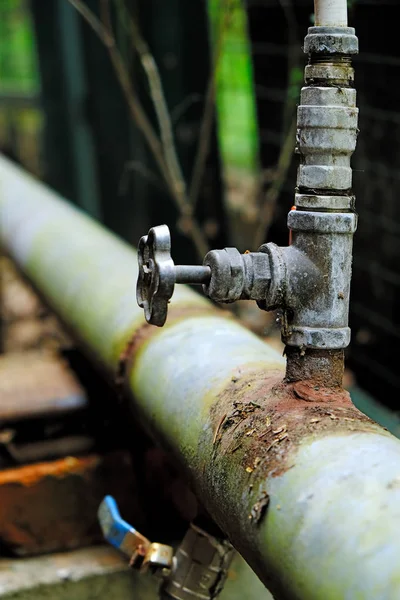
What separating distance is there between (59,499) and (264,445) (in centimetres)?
82

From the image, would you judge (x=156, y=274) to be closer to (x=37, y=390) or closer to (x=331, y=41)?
(x=331, y=41)

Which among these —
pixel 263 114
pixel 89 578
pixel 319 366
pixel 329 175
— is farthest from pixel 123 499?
pixel 263 114

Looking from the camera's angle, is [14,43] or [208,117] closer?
[208,117]

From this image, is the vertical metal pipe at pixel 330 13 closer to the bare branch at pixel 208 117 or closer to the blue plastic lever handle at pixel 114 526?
the blue plastic lever handle at pixel 114 526

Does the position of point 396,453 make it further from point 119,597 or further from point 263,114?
point 263,114

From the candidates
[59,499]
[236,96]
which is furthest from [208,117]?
[59,499]

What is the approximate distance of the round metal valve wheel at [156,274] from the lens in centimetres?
81

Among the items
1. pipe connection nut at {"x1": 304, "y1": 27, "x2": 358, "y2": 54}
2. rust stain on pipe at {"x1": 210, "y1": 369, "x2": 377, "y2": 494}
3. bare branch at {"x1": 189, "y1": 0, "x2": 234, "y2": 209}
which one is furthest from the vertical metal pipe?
bare branch at {"x1": 189, "y1": 0, "x2": 234, "y2": 209}

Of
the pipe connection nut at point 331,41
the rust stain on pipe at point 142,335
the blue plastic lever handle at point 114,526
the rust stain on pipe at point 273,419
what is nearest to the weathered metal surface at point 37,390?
the rust stain on pipe at point 142,335

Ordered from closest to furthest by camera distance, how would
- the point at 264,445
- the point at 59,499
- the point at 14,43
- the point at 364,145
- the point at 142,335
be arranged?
the point at 264,445 → the point at 142,335 → the point at 59,499 → the point at 364,145 → the point at 14,43

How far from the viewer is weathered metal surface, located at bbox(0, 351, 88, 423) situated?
161 cm

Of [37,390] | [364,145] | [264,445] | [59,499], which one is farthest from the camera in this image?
[364,145]

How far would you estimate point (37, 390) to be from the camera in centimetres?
168

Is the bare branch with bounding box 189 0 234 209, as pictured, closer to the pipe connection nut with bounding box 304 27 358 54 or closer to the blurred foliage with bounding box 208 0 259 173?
the blurred foliage with bounding box 208 0 259 173
